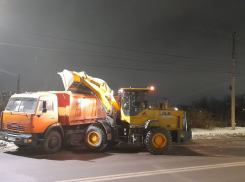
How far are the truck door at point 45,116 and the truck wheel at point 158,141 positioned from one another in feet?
13.6

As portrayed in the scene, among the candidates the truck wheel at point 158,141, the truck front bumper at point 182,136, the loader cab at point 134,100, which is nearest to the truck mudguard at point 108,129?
the loader cab at point 134,100

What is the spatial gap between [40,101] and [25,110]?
26.7 inches

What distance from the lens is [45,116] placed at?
1000 centimetres

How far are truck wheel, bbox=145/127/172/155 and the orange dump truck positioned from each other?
2.71 metres

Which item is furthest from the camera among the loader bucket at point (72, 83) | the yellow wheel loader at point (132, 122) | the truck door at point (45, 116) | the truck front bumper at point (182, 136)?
the loader bucket at point (72, 83)

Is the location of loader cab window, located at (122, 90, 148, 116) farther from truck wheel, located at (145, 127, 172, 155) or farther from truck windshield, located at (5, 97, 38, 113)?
truck windshield, located at (5, 97, 38, 113)

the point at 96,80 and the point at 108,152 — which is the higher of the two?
the point at 96,80

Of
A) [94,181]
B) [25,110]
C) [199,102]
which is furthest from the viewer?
[199,102]

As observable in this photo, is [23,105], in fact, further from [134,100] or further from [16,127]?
[134,100]

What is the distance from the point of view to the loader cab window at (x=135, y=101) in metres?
11.5

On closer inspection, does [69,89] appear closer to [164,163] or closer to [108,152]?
[108,152]

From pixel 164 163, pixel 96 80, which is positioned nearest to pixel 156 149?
pixel 164 163

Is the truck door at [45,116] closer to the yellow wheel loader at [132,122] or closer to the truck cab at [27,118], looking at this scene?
the truck cab at [27,118]

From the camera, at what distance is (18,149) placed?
10695 mm
